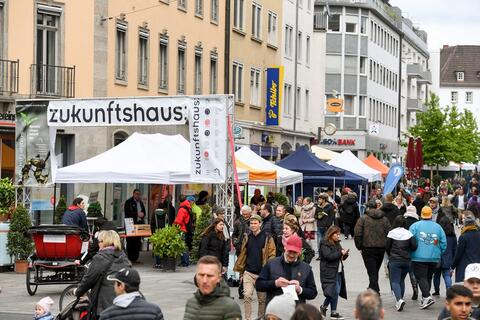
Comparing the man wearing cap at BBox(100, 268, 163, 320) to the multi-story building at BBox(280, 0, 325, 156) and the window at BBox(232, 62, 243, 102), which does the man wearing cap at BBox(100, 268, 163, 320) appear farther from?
the multi-story building at BBox(280, 0, 325, 156)

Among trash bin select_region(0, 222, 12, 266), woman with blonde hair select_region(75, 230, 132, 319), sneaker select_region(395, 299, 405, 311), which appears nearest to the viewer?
woman with blonde hair select_region(75, 230, 132, 319)

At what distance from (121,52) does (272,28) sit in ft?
60.0

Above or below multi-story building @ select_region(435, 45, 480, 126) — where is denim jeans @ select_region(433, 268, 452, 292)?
below

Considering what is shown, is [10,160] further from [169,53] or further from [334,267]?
[334,267]

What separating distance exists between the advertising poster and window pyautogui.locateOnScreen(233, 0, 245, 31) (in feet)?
73.3

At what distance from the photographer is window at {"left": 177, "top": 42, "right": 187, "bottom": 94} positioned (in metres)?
41.3

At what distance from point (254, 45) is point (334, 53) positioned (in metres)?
30.5

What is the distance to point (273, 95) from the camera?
1997 inches

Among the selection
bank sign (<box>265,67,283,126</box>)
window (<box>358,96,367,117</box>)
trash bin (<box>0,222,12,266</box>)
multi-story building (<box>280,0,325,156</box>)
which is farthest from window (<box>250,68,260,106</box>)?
window (<box>358,96,367,117</box>)

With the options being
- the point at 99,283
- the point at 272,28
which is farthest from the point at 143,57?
the point at 99,283

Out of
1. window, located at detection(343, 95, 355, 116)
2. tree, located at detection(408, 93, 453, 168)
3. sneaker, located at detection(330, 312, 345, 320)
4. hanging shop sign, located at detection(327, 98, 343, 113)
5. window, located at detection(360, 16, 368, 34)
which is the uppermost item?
window, located at detection(360, 16, 368, 34)

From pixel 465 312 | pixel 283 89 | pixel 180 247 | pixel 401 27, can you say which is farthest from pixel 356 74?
pixel 465 312

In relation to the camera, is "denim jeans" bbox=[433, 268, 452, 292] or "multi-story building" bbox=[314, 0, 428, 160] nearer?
"denim jeans" bbox=[433, 268, 452, 292]

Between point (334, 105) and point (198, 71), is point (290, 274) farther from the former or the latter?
point (334, 105)
